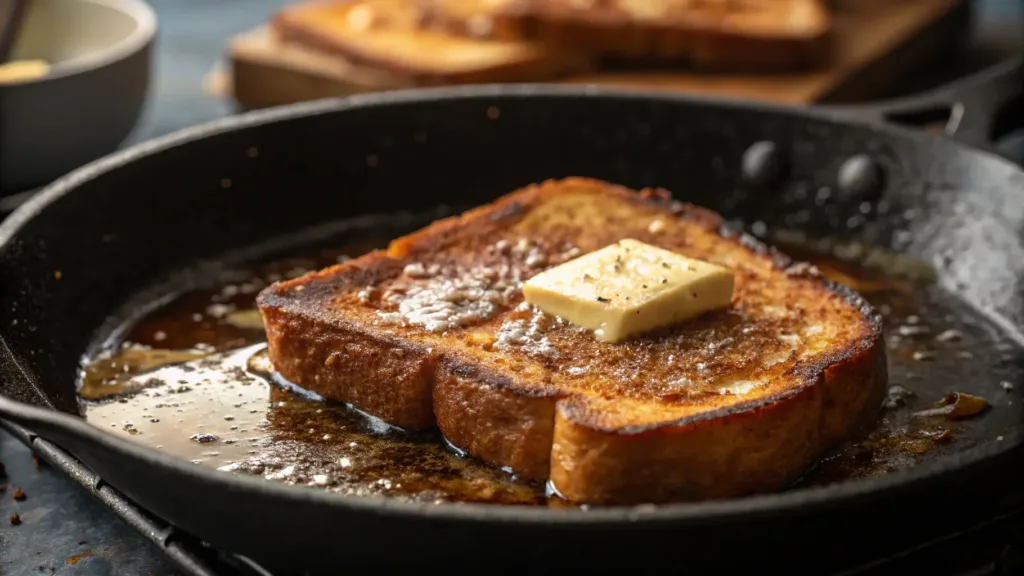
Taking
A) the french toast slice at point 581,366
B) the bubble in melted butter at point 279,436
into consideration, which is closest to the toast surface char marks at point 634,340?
the french toast slice at point 581,366

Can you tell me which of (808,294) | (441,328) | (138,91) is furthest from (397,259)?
(138,91)

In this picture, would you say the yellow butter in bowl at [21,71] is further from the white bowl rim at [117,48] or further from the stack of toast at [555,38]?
the stack of toast at [555,38]

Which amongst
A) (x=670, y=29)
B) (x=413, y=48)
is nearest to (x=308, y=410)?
(x=413, y=48)

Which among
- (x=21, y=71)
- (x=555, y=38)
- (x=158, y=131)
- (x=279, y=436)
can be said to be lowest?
(x=158, y=131)

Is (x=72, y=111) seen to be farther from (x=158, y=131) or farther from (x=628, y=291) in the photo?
(x=628, y=291)

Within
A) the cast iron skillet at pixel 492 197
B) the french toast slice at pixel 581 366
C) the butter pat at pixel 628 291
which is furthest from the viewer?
the butter pat at pixel 628 291

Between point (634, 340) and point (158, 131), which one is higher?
point (634, 340)
